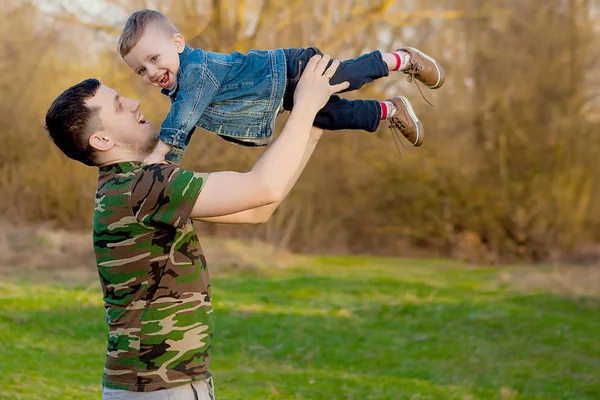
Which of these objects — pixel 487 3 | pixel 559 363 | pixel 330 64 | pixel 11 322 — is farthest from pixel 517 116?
pixel 330 64

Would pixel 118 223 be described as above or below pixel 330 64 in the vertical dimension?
below

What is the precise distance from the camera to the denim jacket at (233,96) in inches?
129

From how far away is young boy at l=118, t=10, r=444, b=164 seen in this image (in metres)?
3.29

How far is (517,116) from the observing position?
19.2m

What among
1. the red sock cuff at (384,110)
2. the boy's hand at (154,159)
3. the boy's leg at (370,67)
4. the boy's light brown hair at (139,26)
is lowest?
the boy's hand at (154,159)

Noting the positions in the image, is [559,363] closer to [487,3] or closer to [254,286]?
Result: [254,286]

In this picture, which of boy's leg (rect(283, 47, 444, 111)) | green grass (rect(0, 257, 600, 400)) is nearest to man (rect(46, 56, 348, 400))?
boy's leg (rect(283, 47, 444, 111))

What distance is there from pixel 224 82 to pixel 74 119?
0.85m

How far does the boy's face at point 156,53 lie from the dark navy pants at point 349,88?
0.45 meters

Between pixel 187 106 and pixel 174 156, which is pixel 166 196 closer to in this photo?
pixel 174 156

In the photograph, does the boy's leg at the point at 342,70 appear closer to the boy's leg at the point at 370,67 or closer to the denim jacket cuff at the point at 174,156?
the boy's leg at the point at 370,67

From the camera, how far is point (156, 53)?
3420 millimetres

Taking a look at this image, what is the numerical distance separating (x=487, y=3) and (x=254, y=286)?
10359 millimetres

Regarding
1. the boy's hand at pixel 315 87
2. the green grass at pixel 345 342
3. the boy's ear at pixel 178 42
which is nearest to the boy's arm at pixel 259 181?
the boy's hand at pixel 315 87
